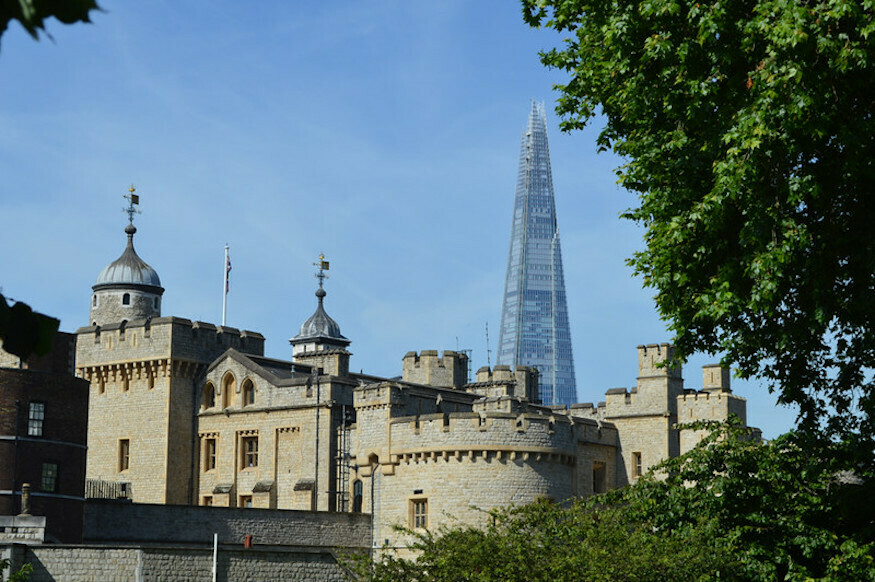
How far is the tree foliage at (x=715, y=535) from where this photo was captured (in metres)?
23.0

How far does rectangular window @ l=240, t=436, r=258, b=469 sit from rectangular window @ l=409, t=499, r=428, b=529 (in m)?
11.6

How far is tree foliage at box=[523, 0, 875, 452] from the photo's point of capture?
18844 millimetres

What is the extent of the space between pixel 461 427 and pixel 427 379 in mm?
19201

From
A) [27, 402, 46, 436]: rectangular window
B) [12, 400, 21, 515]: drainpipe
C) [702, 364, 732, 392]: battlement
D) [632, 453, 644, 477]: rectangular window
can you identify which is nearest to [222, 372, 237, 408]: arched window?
[27, 402, 46, 436]: rectangular window

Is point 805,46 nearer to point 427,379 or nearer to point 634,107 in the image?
point 634,107

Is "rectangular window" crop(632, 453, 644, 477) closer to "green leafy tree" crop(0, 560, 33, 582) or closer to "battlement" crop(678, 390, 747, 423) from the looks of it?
"battlement" crop(678, 390, 747, 423)

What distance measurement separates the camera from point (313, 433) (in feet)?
169

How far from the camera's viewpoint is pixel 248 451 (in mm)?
54094

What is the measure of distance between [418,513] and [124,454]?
17.0m

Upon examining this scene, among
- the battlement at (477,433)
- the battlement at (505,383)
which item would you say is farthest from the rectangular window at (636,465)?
the battlement at (477,433)

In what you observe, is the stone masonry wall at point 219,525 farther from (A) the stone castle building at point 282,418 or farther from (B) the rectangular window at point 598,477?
(B) the rectangular window at point 598,477

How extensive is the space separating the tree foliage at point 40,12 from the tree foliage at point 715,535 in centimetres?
1958

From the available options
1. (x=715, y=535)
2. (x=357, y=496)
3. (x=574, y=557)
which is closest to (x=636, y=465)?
(x=357, y=496)

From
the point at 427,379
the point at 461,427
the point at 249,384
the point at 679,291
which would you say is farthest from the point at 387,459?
the point at 679,291
